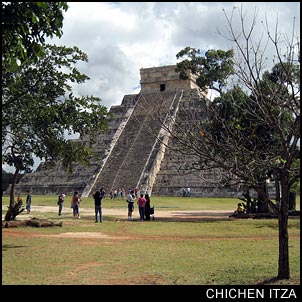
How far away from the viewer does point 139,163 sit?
36812mm

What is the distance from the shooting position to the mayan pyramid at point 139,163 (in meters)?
34.4

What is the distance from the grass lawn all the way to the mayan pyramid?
18.0 meters

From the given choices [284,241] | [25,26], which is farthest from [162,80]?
[25,26]

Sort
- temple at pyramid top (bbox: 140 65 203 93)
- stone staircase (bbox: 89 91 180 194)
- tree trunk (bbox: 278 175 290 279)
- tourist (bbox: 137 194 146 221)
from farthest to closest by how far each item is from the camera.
Answer: temple at pyramid top (bbox: 140 65 203 93), stone staircase (bbox: 89 91 180 194), tourist (bbox: 137 194 146 221), tree trunk (bbox: 278 175 290 279)

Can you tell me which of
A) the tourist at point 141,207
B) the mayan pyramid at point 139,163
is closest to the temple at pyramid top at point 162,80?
the mayan pyramid at point 139,163

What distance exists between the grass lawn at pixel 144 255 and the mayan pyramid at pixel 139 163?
1800cm

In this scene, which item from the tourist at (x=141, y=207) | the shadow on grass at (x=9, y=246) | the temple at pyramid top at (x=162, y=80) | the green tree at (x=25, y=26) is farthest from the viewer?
the temple at pyramid top at (x=162, y=80)

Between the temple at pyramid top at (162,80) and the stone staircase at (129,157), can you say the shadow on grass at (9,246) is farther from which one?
the temple at pyramid top at (162,80)

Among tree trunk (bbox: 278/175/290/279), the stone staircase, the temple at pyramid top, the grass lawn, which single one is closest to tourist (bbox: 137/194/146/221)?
the grass lawn

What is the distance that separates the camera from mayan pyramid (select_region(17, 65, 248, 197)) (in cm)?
3444

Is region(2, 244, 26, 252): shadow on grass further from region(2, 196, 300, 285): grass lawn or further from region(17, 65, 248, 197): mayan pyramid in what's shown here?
region(17, 65, 248, 197): mayan pyramid

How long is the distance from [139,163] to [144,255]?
27419mm

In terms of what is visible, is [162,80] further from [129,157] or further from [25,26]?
[25,26]
